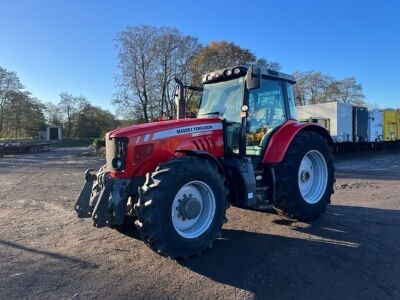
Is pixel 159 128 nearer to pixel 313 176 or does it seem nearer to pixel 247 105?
pixel 247 105

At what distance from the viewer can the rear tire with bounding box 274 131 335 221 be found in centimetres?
638

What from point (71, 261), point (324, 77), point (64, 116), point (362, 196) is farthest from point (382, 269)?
point (64, 116)

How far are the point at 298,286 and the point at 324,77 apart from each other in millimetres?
57271

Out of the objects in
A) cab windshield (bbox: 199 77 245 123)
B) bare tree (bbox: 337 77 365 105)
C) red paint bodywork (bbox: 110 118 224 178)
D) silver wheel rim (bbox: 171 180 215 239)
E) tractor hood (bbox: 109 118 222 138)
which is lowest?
silver wheel rim (bbox: 171 180 215 239)

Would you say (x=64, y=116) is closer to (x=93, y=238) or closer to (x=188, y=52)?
(x=188, y=52)

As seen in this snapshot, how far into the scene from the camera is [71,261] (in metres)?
5.06

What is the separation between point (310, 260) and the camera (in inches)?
194

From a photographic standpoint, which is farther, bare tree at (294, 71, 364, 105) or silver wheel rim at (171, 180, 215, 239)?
bare tree at (294, 71, 364, 105)

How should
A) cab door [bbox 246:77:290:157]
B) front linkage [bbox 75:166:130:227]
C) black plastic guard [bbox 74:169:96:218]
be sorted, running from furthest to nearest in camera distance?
cab door [bbox 246:77:290:157] → black plastic guard [bbox 74:169:96:218] → front linkage [bbox 75:166:130:227]

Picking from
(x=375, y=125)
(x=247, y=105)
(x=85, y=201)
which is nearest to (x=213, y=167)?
(x=247, y=105)

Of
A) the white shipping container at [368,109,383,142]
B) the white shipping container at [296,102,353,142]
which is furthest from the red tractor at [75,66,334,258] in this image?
the white shipping container at [368,109,383,142]

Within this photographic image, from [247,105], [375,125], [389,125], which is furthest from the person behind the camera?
[389,125]

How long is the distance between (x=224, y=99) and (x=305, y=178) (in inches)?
80.0

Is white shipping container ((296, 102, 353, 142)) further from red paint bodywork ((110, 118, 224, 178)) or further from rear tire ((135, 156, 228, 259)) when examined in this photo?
rear tire ((135, 156, 228, 259))
